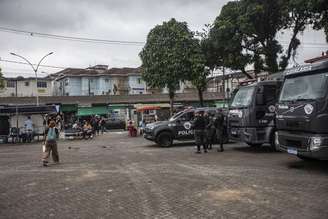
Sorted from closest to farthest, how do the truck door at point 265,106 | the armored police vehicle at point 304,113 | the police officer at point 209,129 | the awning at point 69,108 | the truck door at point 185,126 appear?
1. the armored police vehicle at point 304,113
2. the truck door at point 265,106
3. the police officer at point 209,129
4. the truck door at point 185,126
5. the awning at point 69,108

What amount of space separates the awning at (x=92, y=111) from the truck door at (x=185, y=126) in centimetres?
3419

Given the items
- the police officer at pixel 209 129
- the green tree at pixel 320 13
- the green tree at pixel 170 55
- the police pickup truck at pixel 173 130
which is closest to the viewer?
the police officer at pixel 209 129

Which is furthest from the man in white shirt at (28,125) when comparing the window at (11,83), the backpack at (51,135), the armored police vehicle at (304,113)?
the window at (11,83)

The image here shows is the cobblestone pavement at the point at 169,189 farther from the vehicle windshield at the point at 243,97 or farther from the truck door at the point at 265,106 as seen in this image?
the vehicle windshield at the point at 243,97

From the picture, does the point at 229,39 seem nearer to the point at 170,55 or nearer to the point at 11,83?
the point at 170,55

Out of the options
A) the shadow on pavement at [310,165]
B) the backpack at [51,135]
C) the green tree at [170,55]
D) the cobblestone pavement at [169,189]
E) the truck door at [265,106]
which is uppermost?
the green tree at [170,55]

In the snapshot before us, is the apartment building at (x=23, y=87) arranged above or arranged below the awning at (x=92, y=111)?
above

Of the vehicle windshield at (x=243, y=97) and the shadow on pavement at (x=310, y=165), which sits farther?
the vehicle windshield at (x=243, y=97)

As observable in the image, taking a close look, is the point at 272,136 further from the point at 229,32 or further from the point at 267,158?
the point at 229,32

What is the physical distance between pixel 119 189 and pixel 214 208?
8.89 feet

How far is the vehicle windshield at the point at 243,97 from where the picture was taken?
1639 centimetres

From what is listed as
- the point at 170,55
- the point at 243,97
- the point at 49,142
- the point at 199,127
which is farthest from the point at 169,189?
the point at 170,55

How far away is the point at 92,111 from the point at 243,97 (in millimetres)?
38992

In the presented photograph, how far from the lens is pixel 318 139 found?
35.3ft
